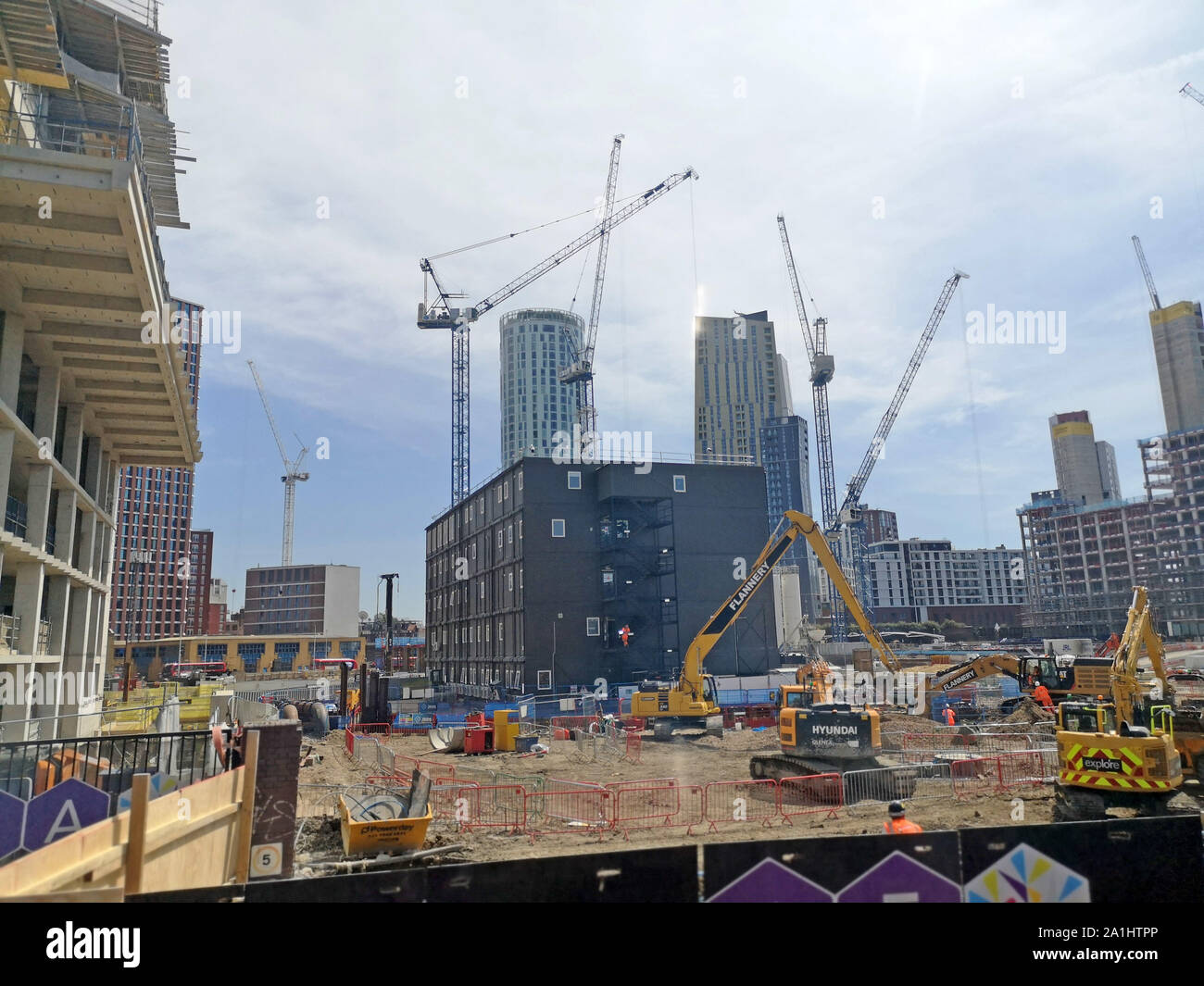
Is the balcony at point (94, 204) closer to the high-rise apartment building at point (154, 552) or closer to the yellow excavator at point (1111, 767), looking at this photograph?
the yellow excavator at point (1111, 767)

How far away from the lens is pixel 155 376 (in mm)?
23000

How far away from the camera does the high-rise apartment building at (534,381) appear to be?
19575 centimetres

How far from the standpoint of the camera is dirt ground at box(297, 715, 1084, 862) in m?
15.6

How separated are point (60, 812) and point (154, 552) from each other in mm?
144374

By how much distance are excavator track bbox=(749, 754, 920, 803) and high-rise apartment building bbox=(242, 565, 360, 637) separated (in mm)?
135786

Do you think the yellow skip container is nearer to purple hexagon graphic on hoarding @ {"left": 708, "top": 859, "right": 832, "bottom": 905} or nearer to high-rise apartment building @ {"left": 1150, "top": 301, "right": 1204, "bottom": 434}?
purple hexagon graphic on hoarding @ {"left": 708, "top": 859, "right": 832, "bottom": 905}

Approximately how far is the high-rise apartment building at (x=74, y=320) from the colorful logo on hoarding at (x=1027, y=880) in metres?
13.5

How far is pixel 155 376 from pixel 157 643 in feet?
319

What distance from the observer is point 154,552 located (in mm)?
135125

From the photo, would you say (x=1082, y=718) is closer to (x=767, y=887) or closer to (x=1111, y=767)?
(x=1111, y=767)

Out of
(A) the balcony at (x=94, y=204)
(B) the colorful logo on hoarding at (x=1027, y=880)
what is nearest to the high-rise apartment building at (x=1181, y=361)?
(A) the balcony at (x=94, y=204)
